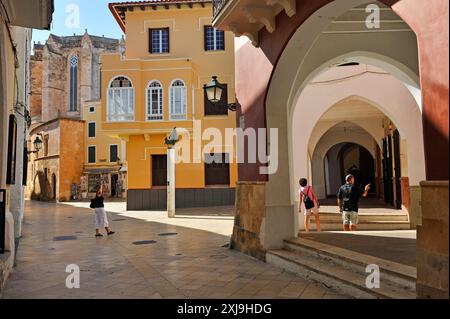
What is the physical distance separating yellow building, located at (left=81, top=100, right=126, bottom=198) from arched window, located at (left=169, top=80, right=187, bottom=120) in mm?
17227

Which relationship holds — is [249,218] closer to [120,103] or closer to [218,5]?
[218,5]

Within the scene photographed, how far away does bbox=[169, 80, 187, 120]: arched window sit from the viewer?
20469 millimetres

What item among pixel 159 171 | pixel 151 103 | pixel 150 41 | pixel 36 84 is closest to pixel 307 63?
pixel 151 103

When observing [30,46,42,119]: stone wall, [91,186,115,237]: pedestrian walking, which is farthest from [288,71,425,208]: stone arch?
[30,46,42,119]: stone wall

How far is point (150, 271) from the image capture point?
633 cm

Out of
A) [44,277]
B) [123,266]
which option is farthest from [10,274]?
[123,266]

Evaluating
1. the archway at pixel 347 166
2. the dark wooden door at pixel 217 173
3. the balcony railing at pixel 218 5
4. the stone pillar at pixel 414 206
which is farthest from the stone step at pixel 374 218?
the dark wooden door at pixel 217 173

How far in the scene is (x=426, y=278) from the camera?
138 inches

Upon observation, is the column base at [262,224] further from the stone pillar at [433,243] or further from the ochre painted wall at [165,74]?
the ochre painted wall at [165,74]

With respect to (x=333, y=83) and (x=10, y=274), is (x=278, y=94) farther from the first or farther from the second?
(x=10, y=274)

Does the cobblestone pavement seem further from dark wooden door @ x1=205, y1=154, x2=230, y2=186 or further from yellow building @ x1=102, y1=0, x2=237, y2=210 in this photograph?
dark wooden door @ x1=205, y1=154, x2=230, y2=186

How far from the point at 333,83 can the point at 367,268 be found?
6.96m

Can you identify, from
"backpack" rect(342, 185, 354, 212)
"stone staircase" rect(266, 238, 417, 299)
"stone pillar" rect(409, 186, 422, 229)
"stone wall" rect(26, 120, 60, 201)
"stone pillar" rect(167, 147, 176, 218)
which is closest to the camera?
"stone staircase" rect(266, 238, 417, 299)

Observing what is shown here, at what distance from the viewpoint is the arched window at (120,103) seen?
66.8ft
